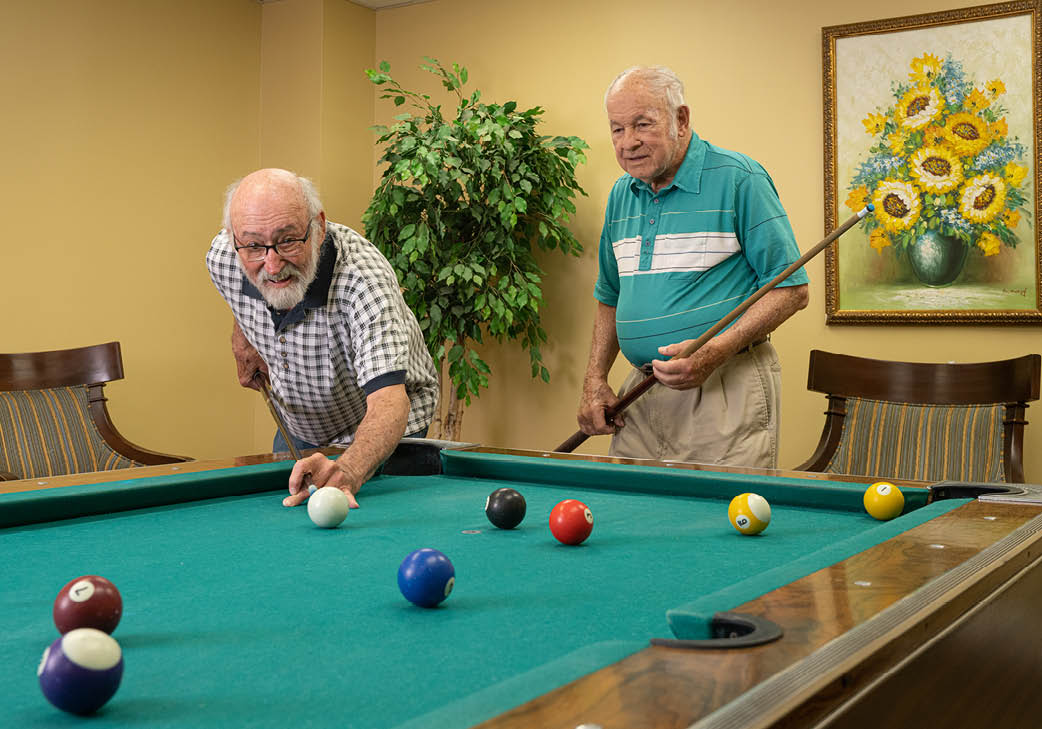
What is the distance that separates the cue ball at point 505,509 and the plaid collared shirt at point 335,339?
684mm

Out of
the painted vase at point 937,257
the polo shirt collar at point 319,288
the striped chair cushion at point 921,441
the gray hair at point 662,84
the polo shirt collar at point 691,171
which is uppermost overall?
the gray hair at point 662,84

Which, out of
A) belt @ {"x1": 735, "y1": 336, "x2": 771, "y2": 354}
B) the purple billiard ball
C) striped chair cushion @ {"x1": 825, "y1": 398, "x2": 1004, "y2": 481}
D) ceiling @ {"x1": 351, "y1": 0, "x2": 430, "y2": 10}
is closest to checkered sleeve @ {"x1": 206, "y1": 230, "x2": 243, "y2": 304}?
belt @ {"x1": 735, "y1": 336, "x2": 771, "y2": 354}

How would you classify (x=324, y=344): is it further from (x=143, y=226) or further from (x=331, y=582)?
(x=143, y=226)

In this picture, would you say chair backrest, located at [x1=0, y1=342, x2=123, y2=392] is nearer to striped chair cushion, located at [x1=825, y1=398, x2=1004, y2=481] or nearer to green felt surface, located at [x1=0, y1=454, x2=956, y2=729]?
green felt surface, located at [x1=0, y1=454, x2=956, y2=729]

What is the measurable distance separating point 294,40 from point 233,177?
74cm

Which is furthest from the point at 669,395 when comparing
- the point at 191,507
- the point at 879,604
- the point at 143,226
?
the point at 143,226

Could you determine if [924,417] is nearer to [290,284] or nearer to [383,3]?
[290,284]

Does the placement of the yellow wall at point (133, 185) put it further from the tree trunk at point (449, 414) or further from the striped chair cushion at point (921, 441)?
the striped chair cushion at point (921, 441)

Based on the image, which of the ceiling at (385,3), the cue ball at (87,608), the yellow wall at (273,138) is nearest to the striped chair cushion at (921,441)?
the yellow wall at (273,138)

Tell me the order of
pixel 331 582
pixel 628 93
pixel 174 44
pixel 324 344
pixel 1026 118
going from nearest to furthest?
pixel 331 582 < pixel 324 344 < pixel 628 93 < pixel 1026 118 < pixel 174 44

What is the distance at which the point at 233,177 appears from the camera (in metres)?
4.89

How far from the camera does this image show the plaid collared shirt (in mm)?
2225

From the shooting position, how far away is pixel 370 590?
1180 mm

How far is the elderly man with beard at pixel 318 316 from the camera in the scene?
217cm
